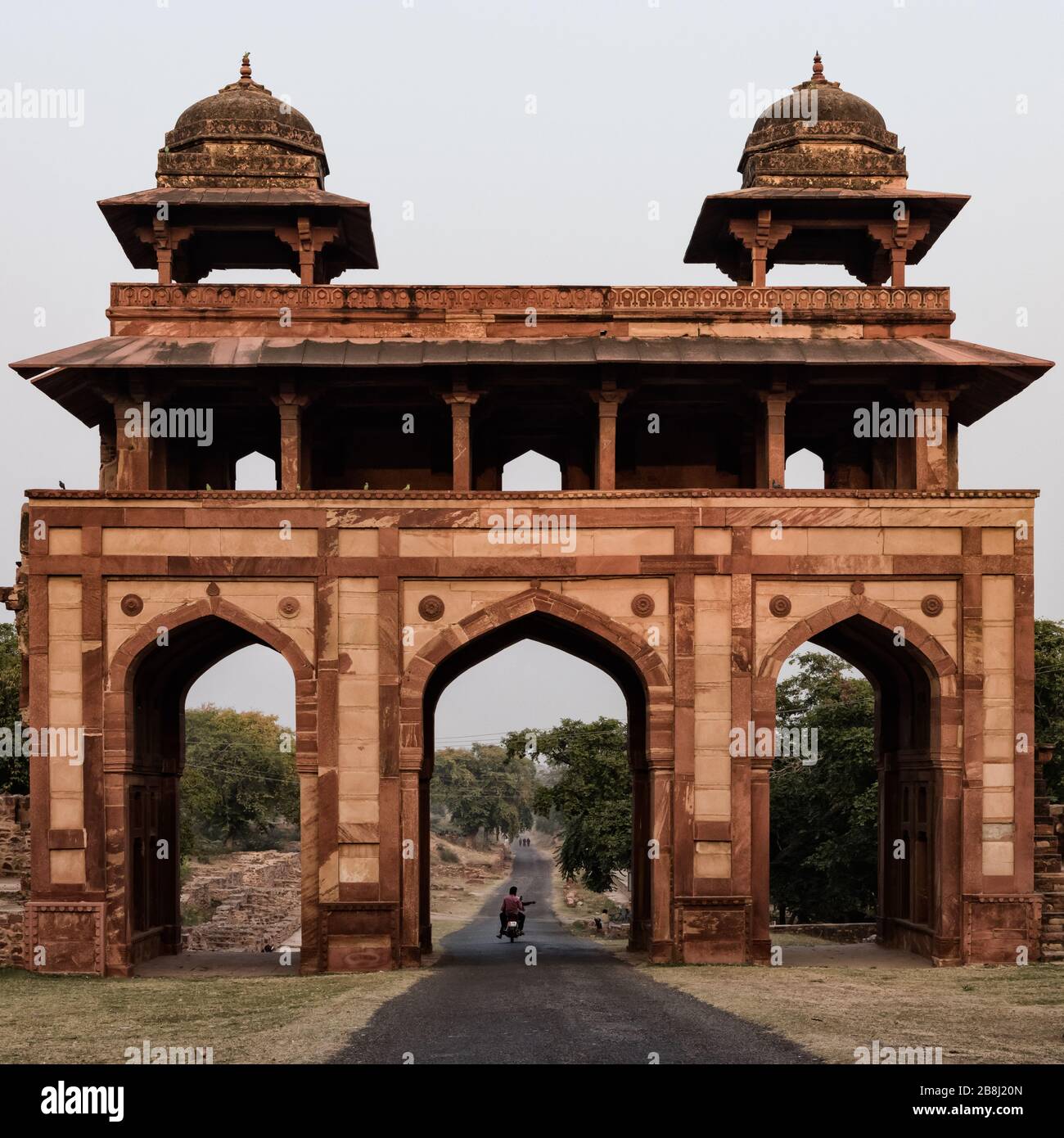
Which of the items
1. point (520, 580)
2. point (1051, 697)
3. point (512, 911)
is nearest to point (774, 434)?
point (520, 580)

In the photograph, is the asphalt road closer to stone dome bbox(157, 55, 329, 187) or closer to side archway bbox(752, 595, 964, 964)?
side archway bbox(752, 595, 964, 964)

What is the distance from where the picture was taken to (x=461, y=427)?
2488cm

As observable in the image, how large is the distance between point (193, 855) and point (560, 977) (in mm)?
47683

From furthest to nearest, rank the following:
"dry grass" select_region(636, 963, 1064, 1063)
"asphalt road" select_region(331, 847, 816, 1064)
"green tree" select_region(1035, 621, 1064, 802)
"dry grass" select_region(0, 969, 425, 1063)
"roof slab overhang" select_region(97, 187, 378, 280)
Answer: "green tree" select_region(1035, 621, 1064, 802)
"roof slab overhang" select_region(97, 187, 378, 280)
"dry grass" select_region(0, 969, 425, 1063)
"dry grass" select_region(636, 963, 1064, 1063)
"asphalt road" select_region(331, 847, 816, 1064)

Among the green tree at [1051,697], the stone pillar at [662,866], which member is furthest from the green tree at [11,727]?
the green tree at [1051,697]

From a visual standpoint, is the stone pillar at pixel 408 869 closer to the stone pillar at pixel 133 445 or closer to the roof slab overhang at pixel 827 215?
the stone pillar at pixel 133 445

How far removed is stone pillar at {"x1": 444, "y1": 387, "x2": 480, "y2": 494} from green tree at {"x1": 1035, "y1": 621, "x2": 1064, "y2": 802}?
20.5 m

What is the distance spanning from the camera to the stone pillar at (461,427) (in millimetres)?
24577

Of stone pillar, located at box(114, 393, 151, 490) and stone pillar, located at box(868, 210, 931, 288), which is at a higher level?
stone pillar, located at box(868, 210, 931, 288)

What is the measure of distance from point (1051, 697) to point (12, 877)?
26.8m

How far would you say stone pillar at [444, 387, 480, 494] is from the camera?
80.6 ft

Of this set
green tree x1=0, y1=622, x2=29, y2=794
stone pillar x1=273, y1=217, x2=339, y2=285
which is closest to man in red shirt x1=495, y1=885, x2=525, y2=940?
stone pillar x1=273, y1=217, x2=339, y2=285

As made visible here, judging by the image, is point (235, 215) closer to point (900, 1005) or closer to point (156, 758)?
point (156, 758)

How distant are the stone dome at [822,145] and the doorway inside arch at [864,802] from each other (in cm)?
787
